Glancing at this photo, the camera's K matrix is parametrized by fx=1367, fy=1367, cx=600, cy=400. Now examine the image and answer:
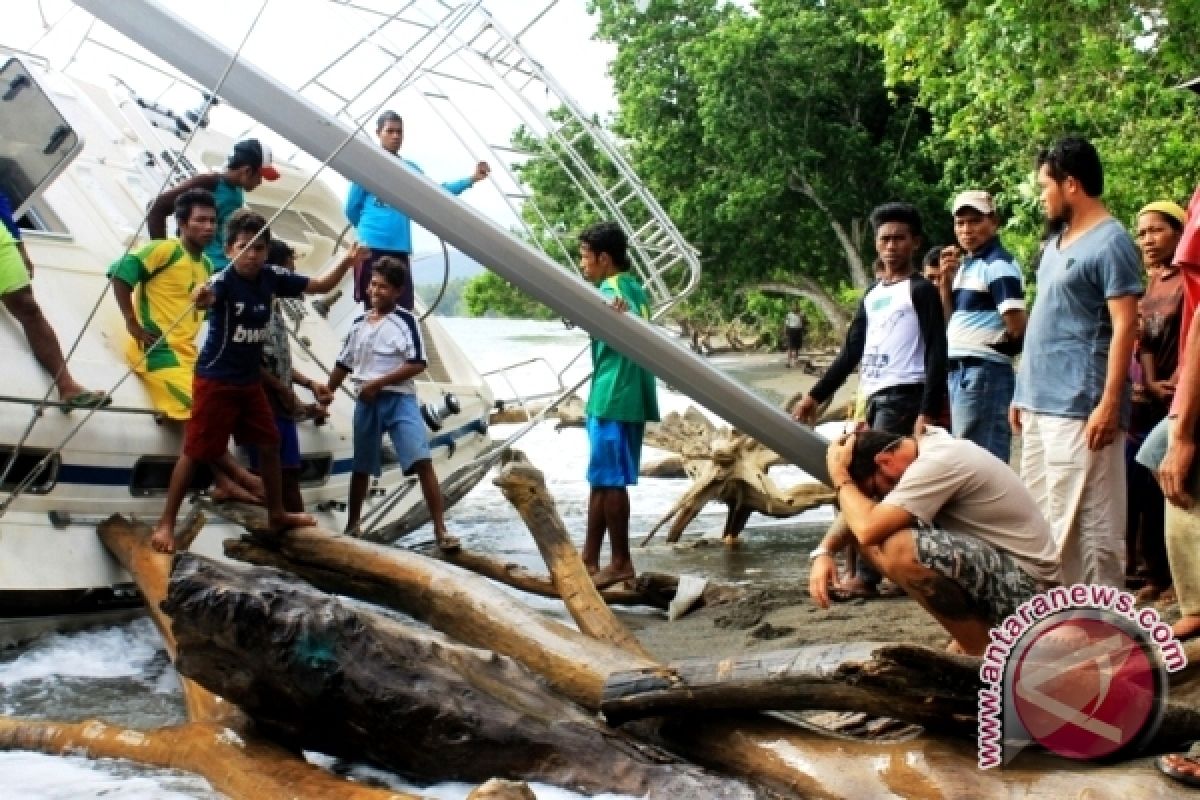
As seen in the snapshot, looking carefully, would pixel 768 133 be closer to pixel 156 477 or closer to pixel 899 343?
pixel 899 343

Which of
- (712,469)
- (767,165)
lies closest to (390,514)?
(712,469)

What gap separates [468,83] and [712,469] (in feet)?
10.9

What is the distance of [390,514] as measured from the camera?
8109 millimetres

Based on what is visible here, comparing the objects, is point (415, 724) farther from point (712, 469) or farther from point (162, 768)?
point (712, 469)

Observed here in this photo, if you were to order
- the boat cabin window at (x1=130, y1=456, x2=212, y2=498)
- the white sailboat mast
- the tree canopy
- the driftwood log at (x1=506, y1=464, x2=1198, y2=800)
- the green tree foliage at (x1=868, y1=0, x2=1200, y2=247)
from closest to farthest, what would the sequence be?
the driftwood log at (x1=506, y1=464, x2=1198, y2=800)
the white sailboat mast
the boat cabin window at (x1=130, y1=456, x2=212, y2=498)
the green tree foliage at (x1=868, y1=0, x2=1200, y2=247)
the tree canopy

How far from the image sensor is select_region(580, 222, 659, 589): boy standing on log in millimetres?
6707

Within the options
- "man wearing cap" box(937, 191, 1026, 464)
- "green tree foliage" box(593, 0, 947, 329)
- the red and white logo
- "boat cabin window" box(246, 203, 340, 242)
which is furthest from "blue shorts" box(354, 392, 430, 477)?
"green tree foliage" box(593, 0, 947, 329)

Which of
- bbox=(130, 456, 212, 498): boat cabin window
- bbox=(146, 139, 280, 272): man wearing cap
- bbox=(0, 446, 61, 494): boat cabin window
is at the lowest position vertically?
bbox=(130, 456, 212, 498): boat cabin window

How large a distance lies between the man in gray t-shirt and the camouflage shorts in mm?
740

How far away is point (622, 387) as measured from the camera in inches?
265

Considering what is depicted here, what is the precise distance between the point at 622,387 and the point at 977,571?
2970 mm

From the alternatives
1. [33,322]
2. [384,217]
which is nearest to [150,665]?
[33,322]

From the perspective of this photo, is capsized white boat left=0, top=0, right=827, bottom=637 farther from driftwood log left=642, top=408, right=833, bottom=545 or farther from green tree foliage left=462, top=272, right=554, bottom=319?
green tree foliage left=462, top=272, right=554, bottom=319

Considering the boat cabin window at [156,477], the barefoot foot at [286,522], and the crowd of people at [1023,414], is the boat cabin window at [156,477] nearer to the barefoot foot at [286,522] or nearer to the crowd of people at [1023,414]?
the barefoot foot at [286,522]
